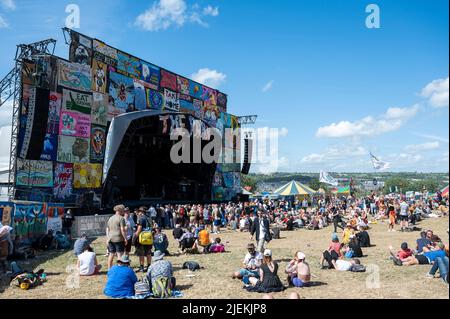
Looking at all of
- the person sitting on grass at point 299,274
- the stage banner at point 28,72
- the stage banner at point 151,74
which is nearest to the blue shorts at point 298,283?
the person sitting on grass at point 299,274

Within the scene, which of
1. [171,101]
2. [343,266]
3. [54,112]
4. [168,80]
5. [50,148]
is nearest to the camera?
[343,266]

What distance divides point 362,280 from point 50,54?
2003 cm

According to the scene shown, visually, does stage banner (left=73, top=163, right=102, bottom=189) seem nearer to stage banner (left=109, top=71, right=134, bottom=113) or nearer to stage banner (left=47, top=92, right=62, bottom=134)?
stage banner (left=47, top=92, right=62, bottom=134)

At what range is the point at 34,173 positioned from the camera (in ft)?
70.3

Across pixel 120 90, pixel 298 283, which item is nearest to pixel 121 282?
pixel 298 283

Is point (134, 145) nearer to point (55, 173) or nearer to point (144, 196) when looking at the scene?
point (144, 196)

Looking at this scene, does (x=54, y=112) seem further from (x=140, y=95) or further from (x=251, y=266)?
(x=251, y=266)

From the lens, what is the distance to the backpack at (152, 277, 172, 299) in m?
7.67

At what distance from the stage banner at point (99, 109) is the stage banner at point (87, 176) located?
119 inches

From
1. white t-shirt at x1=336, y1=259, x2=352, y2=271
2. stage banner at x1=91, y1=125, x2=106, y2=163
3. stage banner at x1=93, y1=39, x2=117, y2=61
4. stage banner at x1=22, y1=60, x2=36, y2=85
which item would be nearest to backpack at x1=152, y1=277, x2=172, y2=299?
white t-shirt at x1=336, y1=259, x2=352, y2=271

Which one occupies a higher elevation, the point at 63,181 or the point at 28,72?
the point at 28,72

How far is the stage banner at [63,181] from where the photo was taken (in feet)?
74.6

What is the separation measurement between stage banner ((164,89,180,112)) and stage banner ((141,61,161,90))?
1.43 m

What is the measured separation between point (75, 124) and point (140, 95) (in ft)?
22.7
